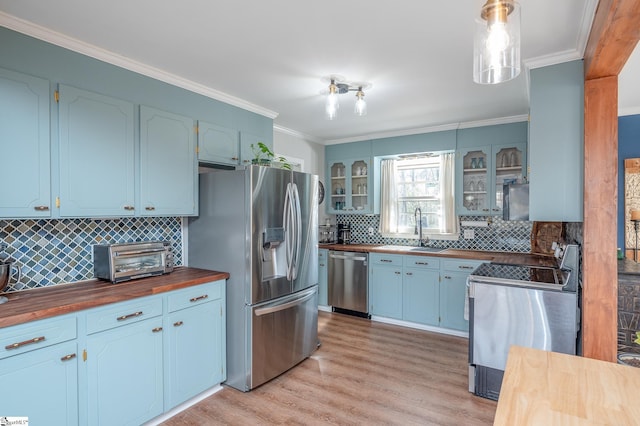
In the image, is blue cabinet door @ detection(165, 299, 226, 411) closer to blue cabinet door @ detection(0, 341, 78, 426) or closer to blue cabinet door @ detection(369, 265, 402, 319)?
blue cabinet door @ detection(0, 341, 78, 426)

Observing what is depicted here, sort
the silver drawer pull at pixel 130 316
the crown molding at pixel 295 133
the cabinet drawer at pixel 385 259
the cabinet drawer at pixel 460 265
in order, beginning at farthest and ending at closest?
the crown molding at pixel 295 133
the cabinet drawer at pixel 385 259
the cabinet drawer at pixel 460 265
the silver drawer pull at pixel 130 316

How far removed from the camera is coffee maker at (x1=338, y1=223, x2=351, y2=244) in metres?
5.15

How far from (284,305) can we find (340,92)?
1.92 metres

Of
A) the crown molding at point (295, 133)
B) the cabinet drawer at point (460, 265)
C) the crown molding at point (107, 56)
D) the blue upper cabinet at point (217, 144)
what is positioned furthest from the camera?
the crown molding at point (295, 133)

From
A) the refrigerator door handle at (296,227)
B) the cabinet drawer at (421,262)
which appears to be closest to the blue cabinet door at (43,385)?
the refrigerator door handle at (296,227)

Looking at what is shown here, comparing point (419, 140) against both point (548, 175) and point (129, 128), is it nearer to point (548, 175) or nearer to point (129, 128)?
point (548, 175)

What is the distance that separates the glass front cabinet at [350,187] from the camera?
490 centimetres

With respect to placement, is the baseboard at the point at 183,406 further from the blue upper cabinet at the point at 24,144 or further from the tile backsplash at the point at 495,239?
the tile backsplash at the point at 495,239

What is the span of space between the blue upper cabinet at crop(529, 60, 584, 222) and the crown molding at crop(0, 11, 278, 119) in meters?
2.49

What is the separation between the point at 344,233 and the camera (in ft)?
16.9

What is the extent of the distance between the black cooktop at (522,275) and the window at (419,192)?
5.39 ft

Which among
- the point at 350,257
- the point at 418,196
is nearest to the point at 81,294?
the point at 350,257

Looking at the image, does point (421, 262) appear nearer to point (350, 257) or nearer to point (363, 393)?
point (350, 257)

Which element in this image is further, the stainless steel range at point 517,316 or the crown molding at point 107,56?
the stainless steel range at point 517,316
